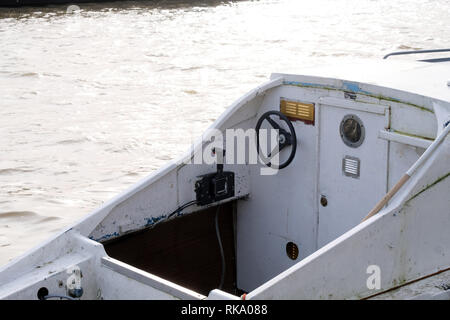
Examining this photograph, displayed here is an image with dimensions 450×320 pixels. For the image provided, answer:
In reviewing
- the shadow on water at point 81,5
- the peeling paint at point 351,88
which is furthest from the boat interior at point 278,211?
the shadow on water at point 81,5

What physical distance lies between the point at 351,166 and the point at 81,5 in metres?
30.0

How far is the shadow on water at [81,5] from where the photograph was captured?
3016cm

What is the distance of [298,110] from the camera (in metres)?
4.18

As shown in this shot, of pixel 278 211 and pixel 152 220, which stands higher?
pixel 152 220

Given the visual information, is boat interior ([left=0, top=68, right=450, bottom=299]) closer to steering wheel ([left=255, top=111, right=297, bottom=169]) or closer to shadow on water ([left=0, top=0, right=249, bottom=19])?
steering wheel ([left=255, top=111, right=297, bottom=169])

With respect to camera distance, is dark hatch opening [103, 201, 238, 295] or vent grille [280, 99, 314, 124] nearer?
dark hatch opening [103, 201, 238, 295]

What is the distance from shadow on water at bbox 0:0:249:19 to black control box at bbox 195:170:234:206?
26401 mm

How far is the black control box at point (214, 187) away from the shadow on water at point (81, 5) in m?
26.4

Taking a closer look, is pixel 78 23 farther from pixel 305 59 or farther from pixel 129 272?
pixel 129 272

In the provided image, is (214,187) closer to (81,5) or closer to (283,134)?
(283,134)

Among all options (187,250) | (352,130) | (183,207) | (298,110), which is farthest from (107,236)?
(352,130)

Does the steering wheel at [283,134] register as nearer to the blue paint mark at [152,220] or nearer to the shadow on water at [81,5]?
the blue paint mark at [152,220]

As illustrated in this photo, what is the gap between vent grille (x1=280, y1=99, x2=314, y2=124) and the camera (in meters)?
4.10

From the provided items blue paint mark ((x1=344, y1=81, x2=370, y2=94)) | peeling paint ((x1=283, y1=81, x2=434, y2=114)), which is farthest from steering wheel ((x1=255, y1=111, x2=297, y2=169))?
blue paint mark ((x1=344, y1=81, x2=370, y2=94))
